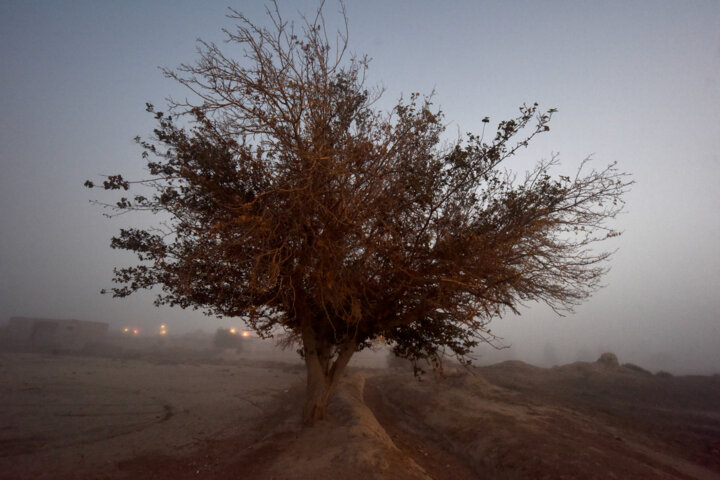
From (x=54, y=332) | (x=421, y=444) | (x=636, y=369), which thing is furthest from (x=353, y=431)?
(x=54, y=332)

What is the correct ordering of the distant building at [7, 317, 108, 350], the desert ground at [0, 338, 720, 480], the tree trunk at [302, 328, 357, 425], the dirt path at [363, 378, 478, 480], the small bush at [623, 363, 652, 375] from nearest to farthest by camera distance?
the desert ground at [0, 338, 720, 480] < the dirt path at [363, 378, 478, 480] < the tree trunk at [302, 328, 357, 425] < the small bush at [623, 363, 652, 375] < the distant building at [7, 317, 108, 350]

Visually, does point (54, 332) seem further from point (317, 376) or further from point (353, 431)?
point (353, 431)

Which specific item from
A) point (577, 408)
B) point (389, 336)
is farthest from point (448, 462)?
point (577, 408)

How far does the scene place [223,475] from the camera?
8.30m

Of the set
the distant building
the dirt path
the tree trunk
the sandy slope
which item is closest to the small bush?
the sandy slope

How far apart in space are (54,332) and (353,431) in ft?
213

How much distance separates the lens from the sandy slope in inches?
334

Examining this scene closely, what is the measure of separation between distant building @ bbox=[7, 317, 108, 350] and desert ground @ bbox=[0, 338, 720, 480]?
36925 mm

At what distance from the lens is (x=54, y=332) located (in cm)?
5256

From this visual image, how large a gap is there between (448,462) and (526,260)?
7.82m

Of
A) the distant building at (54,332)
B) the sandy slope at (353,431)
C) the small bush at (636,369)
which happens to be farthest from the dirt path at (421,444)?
the distant building at (54,332)

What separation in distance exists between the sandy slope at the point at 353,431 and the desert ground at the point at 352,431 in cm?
6

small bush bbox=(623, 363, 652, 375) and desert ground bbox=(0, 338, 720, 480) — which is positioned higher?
small bush bbox=(623, 363, 652, 375)

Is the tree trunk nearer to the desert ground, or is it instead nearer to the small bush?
the desert ground
